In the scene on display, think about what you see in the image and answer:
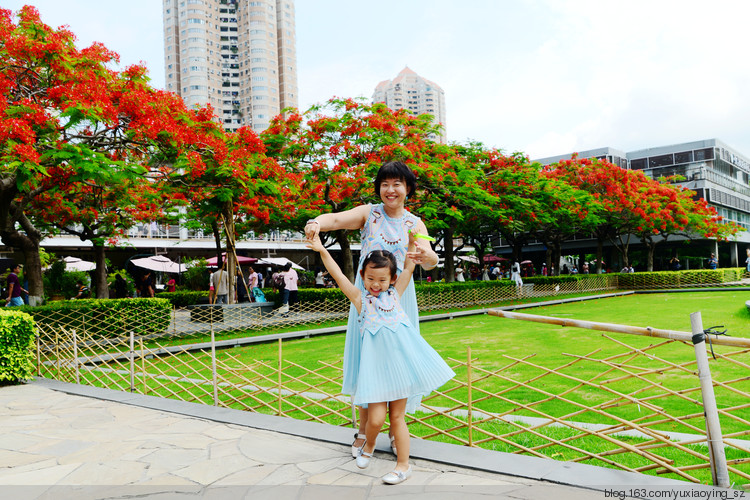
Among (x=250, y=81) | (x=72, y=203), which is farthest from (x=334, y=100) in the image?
(x=250, y=81)

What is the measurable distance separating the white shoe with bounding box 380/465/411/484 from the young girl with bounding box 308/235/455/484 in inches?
0.4

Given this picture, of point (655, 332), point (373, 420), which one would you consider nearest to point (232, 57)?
point (373, 420)

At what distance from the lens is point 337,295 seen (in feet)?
54.0

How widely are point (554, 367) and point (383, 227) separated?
436 centimetres

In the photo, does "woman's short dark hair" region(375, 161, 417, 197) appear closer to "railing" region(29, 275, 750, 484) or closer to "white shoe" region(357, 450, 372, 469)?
"railing" region(29, 275, 750, 484)

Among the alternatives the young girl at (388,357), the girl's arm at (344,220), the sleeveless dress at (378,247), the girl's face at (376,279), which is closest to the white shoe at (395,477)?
the young girl at (388,357)

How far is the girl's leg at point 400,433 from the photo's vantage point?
9.95ft

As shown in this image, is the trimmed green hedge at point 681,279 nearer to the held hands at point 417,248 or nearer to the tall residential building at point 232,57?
the held hands at point 417,248

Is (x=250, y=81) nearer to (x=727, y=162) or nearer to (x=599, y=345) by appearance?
(x=727, y=162)

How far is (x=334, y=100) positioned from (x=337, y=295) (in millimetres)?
5994

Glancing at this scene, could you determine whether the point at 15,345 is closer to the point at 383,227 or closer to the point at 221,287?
the point at 383,227

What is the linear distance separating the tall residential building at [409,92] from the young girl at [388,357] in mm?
114737

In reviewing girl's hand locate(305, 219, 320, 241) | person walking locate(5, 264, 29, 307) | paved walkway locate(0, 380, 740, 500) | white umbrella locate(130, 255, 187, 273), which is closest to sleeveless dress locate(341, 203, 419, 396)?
girl's hand locate(305, 219, 320, 241)

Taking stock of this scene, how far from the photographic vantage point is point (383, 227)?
3.46m
